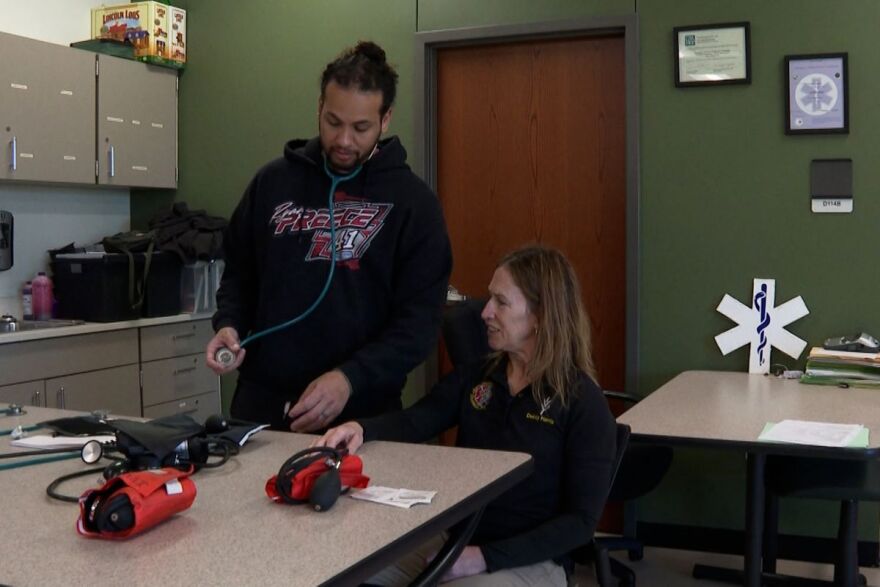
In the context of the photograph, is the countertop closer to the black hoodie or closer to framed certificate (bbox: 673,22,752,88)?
the black hoodie

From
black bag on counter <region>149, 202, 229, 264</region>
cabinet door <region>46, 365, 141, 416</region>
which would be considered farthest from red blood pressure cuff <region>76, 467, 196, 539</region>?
black bag on counter <region>149, 202, 229, 264</region>

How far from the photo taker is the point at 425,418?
2086mm

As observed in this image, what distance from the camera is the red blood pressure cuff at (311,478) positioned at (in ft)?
4.72

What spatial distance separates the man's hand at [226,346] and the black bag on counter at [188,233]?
2.49 metres

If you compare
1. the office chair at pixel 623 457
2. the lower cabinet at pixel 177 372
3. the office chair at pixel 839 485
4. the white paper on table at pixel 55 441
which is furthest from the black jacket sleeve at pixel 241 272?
the lower cabinet at pixel 177 372

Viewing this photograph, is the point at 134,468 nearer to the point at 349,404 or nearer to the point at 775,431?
the point at 349,404

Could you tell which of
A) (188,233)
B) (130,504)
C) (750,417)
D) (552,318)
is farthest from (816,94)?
(130,504)

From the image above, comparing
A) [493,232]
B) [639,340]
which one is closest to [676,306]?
[639,340]

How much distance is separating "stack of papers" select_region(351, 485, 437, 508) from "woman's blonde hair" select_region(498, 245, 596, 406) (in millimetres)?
559

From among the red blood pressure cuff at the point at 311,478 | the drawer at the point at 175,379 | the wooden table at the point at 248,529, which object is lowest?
the drawer at the point at 175,379

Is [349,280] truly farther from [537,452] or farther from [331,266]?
[537,452]

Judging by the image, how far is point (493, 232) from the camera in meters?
4.29

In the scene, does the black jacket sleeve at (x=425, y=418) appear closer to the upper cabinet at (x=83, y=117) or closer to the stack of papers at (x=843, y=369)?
the stack of papers at (x=843, y=369)

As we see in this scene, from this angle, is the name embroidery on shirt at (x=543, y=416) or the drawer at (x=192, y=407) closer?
the name embroidery on shirt at (x=543, y=416)
